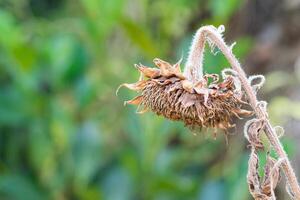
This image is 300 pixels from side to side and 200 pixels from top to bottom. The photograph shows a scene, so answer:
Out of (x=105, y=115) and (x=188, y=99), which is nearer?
(x=188, y=99)

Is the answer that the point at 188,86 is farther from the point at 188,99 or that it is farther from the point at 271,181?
the point at 271,181

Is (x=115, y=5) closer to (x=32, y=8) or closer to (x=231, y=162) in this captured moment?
(x=231, y=162)

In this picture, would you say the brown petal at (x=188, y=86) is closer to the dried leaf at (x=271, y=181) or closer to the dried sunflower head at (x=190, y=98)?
the dried sunflower head at (x=190, y=98)

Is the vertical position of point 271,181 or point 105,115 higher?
point 105,115

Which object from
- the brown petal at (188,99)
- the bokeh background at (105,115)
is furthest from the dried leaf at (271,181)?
the bokeh background at (105,115)

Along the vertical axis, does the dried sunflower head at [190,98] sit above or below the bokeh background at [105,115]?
below

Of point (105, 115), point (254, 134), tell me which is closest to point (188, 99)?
point (254, 134)

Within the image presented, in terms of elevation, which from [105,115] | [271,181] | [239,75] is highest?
[105,115]

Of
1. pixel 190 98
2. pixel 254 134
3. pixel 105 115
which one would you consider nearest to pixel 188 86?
pixel 190 98
